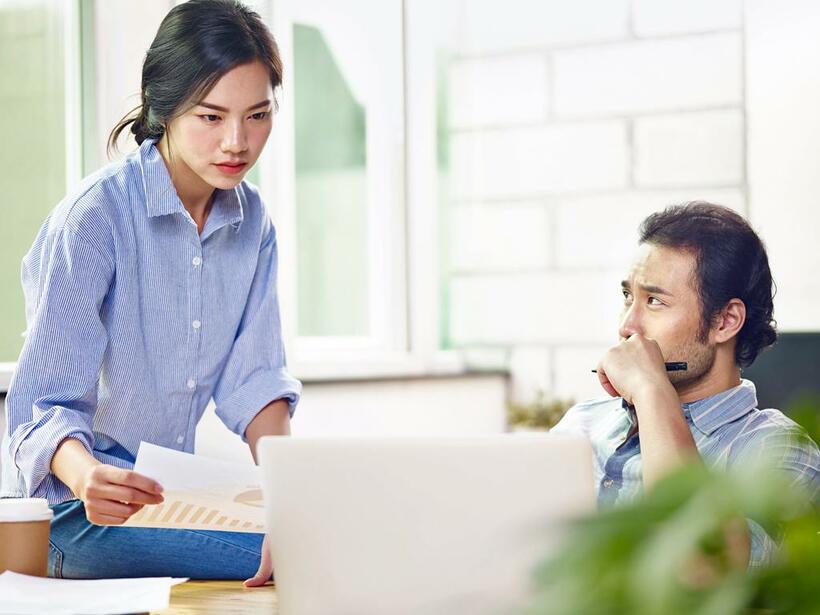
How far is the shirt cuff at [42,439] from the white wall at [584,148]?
2.13 meters

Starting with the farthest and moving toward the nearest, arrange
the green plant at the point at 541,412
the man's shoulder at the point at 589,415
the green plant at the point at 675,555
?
the green plant at the point at 541,412
the man's shoulder at the point at 589,415
the green plant at the point at 675,555

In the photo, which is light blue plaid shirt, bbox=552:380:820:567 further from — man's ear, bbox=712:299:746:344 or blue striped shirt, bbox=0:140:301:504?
blue striped shirt, bbox=0:140:301:504


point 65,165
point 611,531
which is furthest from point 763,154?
point 611,531

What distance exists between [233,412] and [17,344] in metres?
0.91

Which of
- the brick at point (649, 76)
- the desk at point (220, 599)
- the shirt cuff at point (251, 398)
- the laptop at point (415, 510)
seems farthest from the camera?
the brick at point (649, 76)

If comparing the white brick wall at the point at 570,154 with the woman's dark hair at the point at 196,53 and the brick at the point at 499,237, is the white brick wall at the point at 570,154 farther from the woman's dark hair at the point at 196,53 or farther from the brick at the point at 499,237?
the woman's dark hair at the point at 196,53

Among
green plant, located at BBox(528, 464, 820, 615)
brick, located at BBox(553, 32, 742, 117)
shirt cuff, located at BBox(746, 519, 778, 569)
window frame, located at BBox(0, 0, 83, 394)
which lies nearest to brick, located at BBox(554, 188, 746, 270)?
brick, located at BBox(553, 32, 742, 117)

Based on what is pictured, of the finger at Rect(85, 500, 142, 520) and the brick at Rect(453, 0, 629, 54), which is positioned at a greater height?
the brick at Rect(453, 0, 629, 54)

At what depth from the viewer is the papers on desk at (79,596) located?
1.01 m

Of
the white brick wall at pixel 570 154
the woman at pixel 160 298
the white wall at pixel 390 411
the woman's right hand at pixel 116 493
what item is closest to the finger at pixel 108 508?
the woman's right hand at pixel 116 493

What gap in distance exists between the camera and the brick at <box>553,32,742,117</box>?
11.0ft

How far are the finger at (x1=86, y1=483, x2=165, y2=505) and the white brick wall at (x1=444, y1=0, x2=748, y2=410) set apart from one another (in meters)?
2.45

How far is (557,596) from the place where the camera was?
0.29 m

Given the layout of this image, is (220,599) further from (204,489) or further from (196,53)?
(196,53)
